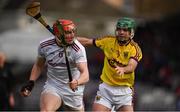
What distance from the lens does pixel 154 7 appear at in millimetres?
23578

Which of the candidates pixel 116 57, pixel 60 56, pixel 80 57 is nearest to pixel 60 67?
pixel 60 56

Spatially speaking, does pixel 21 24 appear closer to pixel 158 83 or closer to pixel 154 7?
pixel 154 7

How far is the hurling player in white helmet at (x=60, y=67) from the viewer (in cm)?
1054

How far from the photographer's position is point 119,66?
35.0ft

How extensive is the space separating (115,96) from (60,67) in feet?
2.93

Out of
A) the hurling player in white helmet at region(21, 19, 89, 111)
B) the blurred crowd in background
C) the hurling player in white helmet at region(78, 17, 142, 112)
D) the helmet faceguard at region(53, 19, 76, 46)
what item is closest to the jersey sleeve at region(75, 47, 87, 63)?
the hurling player in white helmet at region(21, 19, 89, 111)

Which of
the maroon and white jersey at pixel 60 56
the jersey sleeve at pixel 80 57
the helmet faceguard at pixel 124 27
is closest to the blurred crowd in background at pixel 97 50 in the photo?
the maroon and white jersey at pixel 60 56

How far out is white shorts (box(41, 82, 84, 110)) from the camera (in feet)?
35.5

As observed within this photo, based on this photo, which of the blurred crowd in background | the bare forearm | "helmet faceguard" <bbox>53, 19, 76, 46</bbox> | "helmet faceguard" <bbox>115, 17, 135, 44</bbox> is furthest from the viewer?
the blurred crowd in background

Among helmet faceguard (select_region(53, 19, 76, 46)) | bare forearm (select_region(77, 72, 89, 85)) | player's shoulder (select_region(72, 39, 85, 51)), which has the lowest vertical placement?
bare forearm (select_region(77, 72, 89, 85))

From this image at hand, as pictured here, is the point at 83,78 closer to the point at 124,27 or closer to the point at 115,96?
the point at 115,96

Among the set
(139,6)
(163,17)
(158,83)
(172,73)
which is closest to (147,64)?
(158,83)

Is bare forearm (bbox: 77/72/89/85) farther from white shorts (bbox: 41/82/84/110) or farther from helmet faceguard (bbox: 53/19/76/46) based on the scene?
white shorts (bbox: 41/82/84/110)

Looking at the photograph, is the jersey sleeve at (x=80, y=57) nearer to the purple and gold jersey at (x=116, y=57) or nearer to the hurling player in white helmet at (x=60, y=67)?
the hurling player in white helmet at (x=60, y=67)
